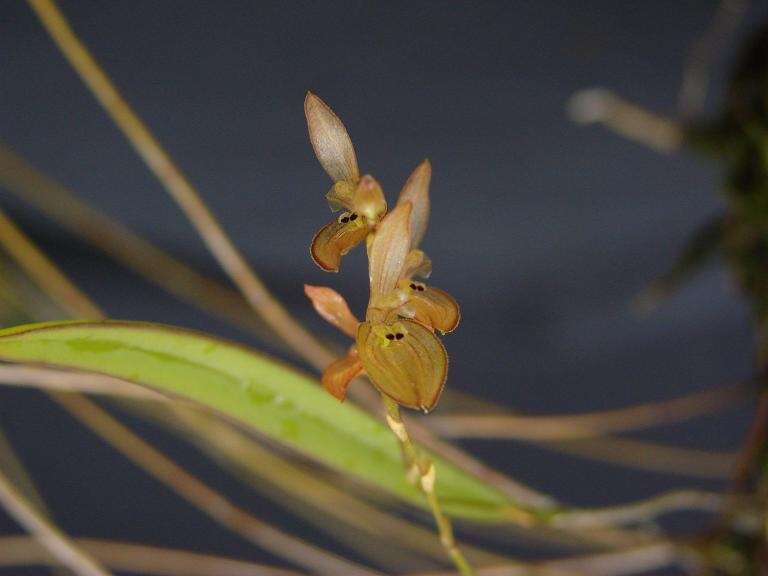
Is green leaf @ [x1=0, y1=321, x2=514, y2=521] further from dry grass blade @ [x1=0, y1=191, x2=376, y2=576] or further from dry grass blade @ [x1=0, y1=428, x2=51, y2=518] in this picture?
dry grass blade @ [x1=0, y1=428, x2=51, y2=518]

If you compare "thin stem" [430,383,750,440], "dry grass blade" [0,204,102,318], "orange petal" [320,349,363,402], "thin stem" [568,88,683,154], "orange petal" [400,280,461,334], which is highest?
"thin stem" [568,88,683,154]

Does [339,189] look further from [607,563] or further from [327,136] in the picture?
[607,563]

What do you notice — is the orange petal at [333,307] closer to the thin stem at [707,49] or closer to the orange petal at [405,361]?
the orange petal at [405,361]

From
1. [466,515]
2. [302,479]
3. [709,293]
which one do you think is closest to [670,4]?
[709,293]

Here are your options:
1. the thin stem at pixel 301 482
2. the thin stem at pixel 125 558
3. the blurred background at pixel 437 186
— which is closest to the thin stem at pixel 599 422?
the thin stem at pixel 301 482

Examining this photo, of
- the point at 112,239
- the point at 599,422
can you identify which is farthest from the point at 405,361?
the point at 112,239

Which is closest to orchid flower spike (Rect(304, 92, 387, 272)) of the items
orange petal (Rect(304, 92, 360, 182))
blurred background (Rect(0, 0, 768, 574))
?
orange petal (Rect(304, 92, 360, 182))
